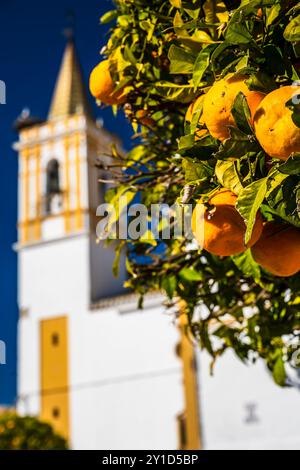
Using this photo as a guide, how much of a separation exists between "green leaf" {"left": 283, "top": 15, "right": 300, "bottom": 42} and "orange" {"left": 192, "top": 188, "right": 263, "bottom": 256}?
250mm

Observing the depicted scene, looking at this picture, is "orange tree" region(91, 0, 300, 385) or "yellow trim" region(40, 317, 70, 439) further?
"yellow trim" region(40, 317, 70, 439)

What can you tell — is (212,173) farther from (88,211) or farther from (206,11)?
(88,211)

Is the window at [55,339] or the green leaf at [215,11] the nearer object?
the green leaf at [215,11]

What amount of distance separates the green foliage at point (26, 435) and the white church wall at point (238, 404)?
347 cm

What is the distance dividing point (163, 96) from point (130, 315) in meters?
17.1

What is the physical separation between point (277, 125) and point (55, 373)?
749 inches

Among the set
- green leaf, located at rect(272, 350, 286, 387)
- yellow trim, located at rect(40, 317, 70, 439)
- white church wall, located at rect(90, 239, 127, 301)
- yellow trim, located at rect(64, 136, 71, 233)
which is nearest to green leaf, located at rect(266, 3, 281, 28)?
green leaf, located at rect(272, 350, 286, 387)

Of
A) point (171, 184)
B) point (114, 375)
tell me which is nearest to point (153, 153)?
point (171, 184)

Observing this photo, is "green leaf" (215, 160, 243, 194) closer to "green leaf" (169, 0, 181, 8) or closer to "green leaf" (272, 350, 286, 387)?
"green leaf" (169, 0, 181, 8)

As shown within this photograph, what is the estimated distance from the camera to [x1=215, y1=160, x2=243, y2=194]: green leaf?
1199mm

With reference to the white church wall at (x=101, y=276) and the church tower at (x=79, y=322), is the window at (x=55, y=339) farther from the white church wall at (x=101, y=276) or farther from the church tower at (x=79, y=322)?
the white church wall at (x=101, y=276)

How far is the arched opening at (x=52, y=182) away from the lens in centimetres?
2261

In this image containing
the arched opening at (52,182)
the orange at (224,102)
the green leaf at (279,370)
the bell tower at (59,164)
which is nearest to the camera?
the orange at (224,102)

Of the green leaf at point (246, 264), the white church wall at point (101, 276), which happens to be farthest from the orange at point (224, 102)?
the white church wall at point (101, 276)
